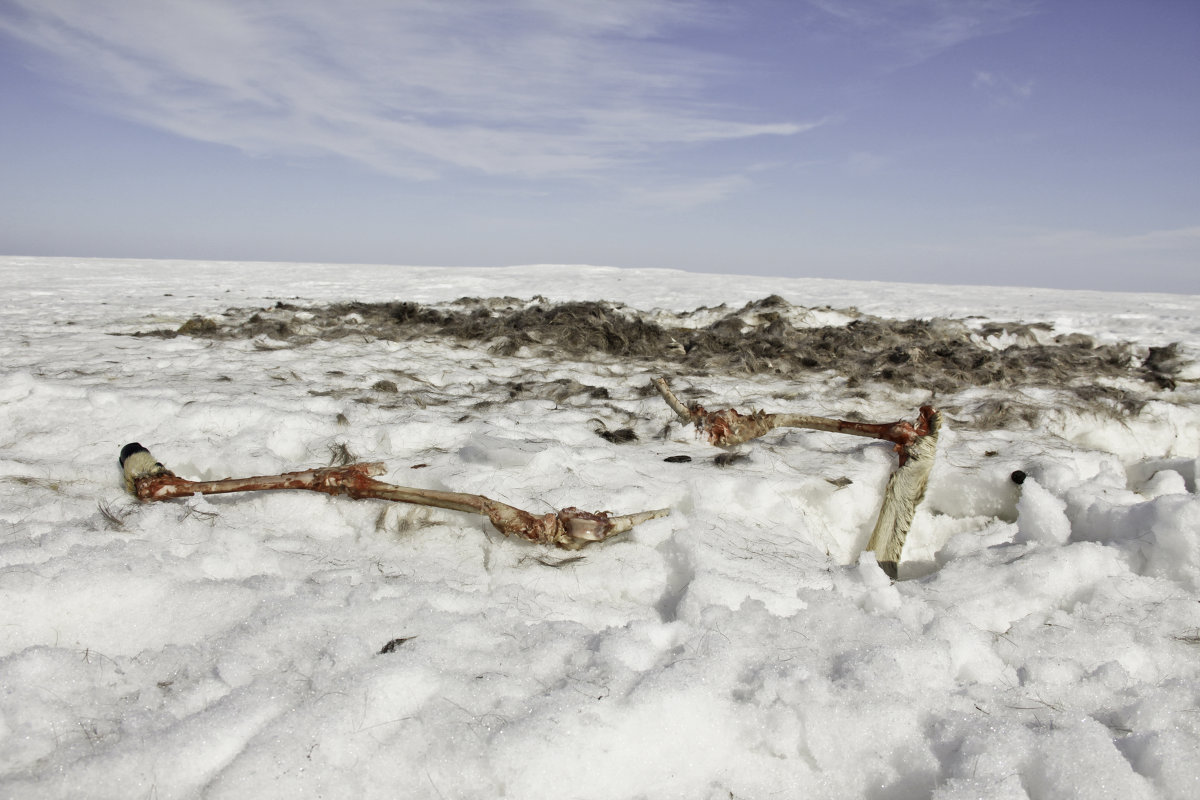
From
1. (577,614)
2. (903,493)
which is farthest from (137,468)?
(903,493)

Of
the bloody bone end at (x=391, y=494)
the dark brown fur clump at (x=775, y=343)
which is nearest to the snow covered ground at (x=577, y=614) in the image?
the bloody bone end at (x=391, y=494)

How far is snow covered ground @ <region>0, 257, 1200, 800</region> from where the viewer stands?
4.34 ft

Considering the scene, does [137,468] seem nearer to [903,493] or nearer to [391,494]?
[391,494]

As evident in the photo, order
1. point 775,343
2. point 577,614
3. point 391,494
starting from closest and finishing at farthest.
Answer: point 577,614
point 391,494
point 775,343

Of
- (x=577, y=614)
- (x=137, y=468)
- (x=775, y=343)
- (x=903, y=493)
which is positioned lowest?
(x=577, y=614)

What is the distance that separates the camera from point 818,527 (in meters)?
2.71

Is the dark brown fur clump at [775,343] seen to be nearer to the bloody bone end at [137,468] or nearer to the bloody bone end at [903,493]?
the bloody bone end at [903,493]

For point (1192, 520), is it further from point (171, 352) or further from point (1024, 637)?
point (171, 352)

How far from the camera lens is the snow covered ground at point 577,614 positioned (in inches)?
52.1

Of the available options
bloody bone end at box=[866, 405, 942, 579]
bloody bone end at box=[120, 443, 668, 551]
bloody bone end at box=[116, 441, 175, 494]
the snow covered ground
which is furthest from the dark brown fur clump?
bloody bone end at box=[116, 441, 175, 494]

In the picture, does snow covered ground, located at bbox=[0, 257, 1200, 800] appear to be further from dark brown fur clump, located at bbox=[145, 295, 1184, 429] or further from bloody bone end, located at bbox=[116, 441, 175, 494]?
dark brown fur clump, located at bbox=[145, 295, 1184, 429]

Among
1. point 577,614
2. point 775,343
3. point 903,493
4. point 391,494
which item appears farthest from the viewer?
point 775,343

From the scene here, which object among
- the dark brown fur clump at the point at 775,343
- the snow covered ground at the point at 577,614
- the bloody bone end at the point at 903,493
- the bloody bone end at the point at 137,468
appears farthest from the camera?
the dark brown fur clump at the point at 775,343

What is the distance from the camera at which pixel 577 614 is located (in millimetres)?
1870
